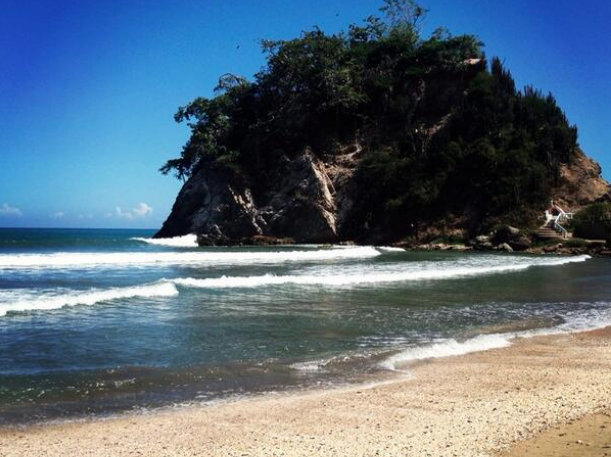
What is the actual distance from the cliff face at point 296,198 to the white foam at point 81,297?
111ft

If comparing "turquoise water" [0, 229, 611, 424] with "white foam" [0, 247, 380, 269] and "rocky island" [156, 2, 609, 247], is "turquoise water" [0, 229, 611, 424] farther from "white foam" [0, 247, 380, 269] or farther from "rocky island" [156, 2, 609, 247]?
"rocky island" [156, 2, 609, 247]

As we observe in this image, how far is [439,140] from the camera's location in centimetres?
5347

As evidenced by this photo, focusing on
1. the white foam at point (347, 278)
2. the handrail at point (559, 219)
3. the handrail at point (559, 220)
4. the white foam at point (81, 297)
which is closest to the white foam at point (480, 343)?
the white foam at point (347, 278)

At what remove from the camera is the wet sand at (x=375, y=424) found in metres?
5.45

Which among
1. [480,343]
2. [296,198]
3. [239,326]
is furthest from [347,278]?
[296,198]

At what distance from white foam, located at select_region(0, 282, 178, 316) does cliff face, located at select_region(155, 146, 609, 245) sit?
1328 inches

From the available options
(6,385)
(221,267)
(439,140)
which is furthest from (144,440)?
(439,140)

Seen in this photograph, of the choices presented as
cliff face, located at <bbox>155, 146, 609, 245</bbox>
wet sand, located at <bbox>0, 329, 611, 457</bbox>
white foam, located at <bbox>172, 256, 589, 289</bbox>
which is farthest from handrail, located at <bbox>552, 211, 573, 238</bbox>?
wet sand, located at <bbox>0, 329, 611, 457</bbox>

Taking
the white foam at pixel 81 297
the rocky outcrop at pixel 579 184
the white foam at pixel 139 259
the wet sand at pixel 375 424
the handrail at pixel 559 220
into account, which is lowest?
the wet sand at pixel 375 424

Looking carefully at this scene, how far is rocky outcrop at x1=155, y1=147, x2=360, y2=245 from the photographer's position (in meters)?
52.7

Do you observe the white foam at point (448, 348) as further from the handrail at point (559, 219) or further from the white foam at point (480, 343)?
the handrail at point (559, 219)

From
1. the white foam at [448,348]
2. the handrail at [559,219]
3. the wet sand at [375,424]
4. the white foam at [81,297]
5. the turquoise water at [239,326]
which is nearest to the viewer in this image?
the wet sand at [375,424]

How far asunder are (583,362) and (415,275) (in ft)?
49.0

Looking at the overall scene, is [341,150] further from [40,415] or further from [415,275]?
[40,415]
